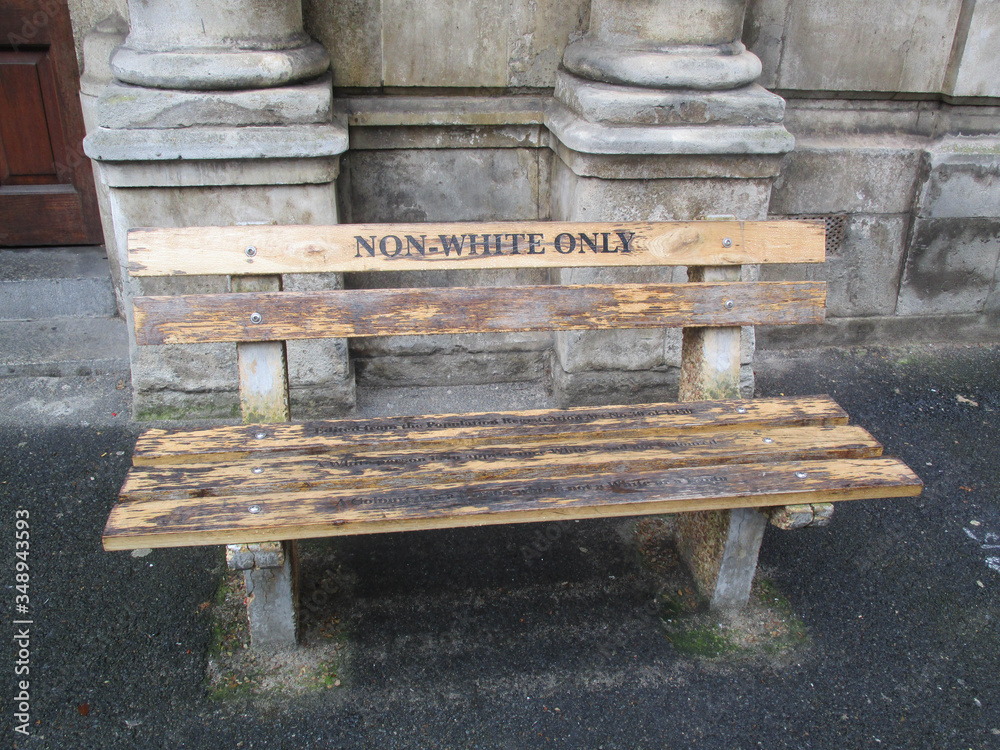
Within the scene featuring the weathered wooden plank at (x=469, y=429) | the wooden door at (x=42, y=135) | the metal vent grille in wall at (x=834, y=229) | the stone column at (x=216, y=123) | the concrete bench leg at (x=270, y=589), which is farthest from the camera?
the metal vent grille in wall at (x=834, y=229)

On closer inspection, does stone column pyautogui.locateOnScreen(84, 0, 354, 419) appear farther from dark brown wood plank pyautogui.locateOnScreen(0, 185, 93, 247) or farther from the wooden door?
dark brown wood plank pyautogui.locateOnScreen(0, 185, 93, 247)

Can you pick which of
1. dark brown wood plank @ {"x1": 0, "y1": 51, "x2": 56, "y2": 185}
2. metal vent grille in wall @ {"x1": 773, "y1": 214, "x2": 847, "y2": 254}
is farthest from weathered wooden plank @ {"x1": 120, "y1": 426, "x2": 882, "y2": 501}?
dark brown wood plank @ {"x1": 0, "y1": 51, "x2": 56, "y2": 185}

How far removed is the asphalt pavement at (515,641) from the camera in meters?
2.28

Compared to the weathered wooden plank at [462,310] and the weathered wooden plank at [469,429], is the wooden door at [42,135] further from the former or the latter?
the weathered wooden plank at [469,429]

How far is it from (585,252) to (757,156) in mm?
1091

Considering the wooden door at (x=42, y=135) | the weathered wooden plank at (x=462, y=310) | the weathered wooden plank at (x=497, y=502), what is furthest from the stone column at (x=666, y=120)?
the wooden door at (x=42, y=135)

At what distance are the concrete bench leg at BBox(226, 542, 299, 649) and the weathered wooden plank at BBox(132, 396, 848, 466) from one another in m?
0.32

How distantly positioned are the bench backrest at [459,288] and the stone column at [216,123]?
27.0 inches

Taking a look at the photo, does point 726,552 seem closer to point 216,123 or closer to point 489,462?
point 489,462

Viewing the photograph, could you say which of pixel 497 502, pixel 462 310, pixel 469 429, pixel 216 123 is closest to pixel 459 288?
pixel 462 310

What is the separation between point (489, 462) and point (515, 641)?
0.60m

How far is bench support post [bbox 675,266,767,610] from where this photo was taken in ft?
8.46

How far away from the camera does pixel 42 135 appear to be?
4184 mm

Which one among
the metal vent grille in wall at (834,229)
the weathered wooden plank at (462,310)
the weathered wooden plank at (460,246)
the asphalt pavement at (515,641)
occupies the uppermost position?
the weathered wooden plank at (460,246)
